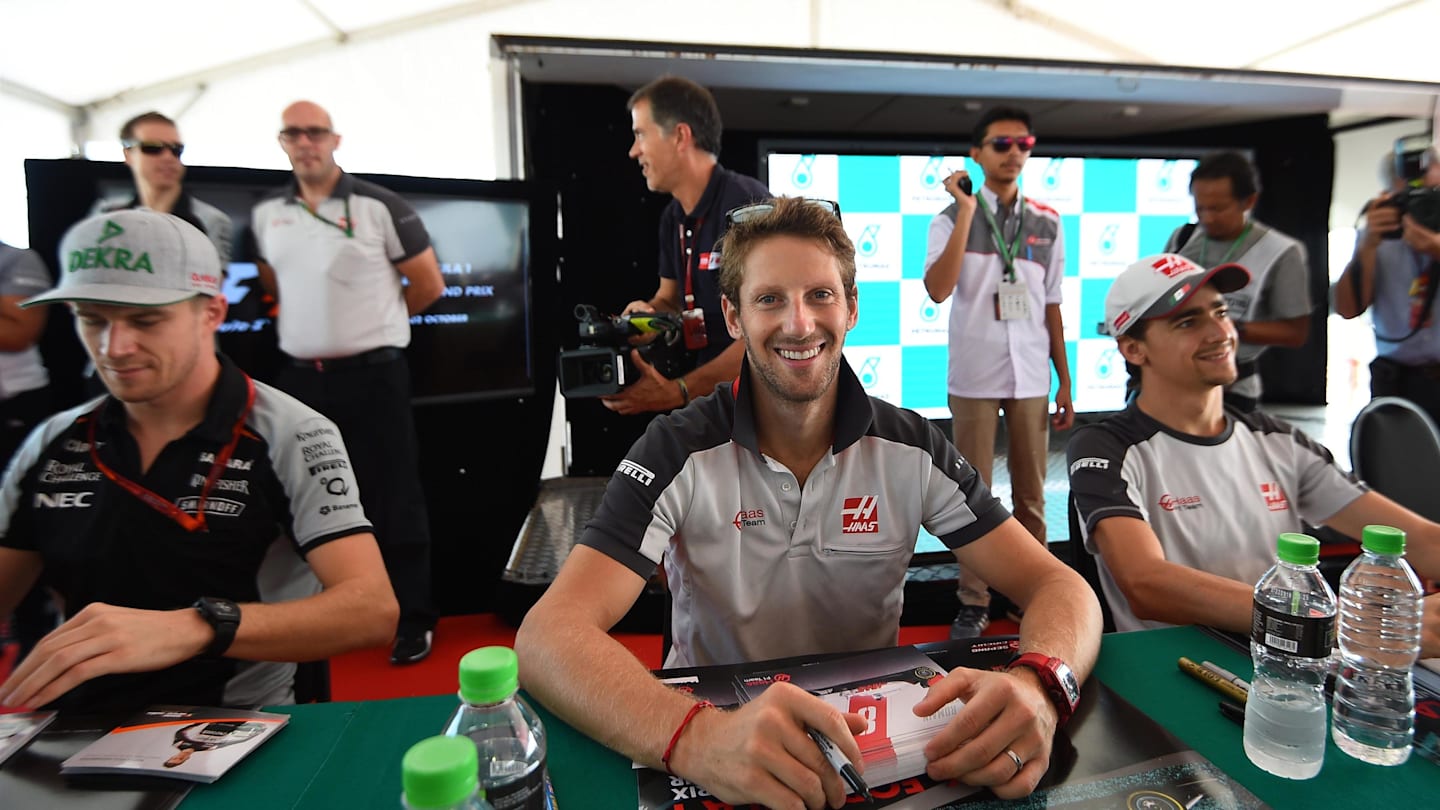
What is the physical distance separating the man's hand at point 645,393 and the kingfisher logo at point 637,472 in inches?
33.5

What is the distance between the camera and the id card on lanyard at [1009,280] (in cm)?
302

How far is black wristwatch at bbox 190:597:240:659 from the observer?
1161 millimetres

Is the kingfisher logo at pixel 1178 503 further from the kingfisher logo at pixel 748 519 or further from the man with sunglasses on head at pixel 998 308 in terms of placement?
the man with sunglasses on head at pixel 998 308

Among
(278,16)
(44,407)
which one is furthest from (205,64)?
(44,407)

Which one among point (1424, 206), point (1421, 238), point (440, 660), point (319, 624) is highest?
point (1424, 206)

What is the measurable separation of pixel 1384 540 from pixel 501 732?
113 centimetres

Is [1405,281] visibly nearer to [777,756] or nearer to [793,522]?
[793,522]

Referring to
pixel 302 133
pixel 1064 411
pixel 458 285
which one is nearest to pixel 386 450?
pixel 458 285

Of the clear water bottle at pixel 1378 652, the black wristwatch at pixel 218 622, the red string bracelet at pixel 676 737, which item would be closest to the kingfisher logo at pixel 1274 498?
the clear water bottle at pixel 1378 652

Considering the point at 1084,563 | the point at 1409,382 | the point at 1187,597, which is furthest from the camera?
the point at 1409,382

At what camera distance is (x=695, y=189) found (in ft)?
8.20

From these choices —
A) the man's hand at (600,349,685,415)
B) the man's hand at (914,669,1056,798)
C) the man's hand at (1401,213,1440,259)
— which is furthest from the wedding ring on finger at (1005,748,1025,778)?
the man's hand at (1401,213,1440,259)

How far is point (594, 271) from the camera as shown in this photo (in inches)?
157

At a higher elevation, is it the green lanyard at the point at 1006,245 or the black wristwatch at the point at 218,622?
the green lanyard at the point at 1006,245
